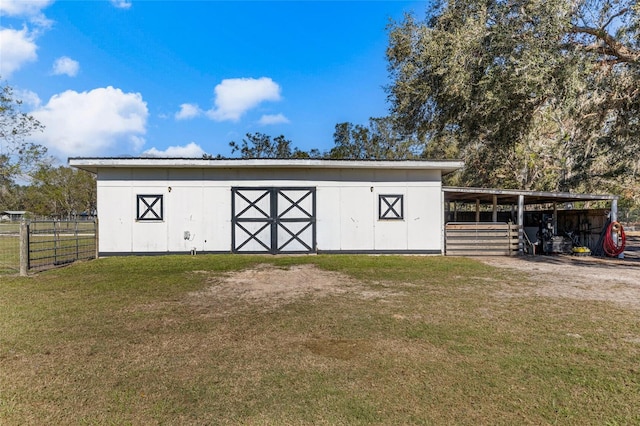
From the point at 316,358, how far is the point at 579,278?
707 centimetres

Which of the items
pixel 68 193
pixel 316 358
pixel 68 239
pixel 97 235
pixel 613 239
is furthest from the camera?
pixel 68 193

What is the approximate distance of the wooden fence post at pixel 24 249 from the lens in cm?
762

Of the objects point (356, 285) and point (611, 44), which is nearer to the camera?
point (356, 285)

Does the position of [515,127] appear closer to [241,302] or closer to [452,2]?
[452,2]

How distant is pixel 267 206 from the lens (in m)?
12.0

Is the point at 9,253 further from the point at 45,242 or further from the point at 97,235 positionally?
the point at 45,242

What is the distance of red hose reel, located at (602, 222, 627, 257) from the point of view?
A: 38.2ft

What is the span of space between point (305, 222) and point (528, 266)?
6653mm

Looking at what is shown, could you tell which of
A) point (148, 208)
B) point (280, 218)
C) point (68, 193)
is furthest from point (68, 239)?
point (68, 193)

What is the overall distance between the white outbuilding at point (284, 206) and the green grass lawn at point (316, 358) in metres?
5.47

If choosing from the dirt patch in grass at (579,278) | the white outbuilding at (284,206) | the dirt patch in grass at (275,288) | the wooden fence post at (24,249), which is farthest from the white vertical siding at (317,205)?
the wooden fence post at (24,249)

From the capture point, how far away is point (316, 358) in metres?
3.41

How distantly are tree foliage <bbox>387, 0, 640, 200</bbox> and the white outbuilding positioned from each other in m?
2.06

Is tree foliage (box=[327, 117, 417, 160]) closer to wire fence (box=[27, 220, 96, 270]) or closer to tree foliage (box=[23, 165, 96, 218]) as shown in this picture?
wire fence (box=[27, 220, 96, 270])
